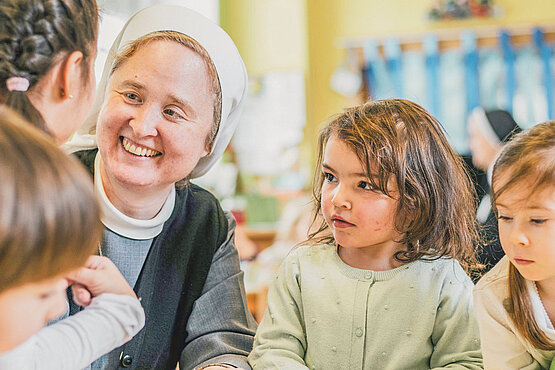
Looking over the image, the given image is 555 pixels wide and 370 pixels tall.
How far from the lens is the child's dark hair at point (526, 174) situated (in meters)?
1.03

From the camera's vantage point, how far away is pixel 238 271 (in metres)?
1.42

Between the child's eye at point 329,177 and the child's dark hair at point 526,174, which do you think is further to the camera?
the child's eye at point 329,177

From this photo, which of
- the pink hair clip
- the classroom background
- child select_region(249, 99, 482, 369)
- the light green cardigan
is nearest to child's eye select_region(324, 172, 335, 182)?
child select_region(249, 99, 482, 369)

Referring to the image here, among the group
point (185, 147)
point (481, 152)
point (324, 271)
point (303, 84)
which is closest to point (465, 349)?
point (324, 271)

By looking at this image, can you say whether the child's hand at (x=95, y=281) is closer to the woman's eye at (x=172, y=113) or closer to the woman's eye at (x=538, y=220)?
the woman's eye at (x=172, y=113)

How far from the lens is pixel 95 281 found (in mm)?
1019

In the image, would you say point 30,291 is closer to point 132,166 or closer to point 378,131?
point 132,166

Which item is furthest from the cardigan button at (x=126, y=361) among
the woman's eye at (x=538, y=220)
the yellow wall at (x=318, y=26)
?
the yellow wall at (x=318, y=26)

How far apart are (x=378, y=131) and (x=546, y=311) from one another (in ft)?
1.42

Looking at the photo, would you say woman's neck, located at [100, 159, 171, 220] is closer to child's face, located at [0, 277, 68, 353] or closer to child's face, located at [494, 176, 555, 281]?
child's face, located at [0, 277, 68, 353]

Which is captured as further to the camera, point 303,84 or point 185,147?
point 303,84

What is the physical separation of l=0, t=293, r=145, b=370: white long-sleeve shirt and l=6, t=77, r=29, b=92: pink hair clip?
0.35 metres

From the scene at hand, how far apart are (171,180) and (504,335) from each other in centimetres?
68

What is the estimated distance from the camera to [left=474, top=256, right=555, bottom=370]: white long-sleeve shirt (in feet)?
3.59
